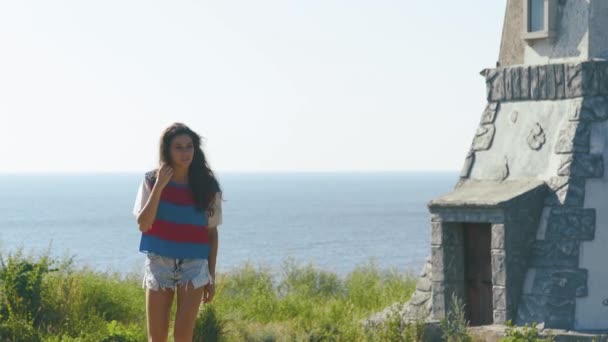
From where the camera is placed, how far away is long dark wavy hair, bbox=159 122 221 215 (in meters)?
7.73

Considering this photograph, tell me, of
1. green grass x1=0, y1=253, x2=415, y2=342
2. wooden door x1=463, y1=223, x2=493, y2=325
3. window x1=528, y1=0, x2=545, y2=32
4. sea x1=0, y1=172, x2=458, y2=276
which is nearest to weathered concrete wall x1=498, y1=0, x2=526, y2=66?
window x1=528, y1=0, x2=545, y2=32

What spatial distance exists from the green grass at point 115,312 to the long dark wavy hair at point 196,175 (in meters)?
→ 3.28

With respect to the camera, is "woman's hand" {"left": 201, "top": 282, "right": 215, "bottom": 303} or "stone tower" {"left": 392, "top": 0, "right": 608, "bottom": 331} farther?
"stone tower" {"left": 392, "top": 0, "right": 608, "bottom": 331}

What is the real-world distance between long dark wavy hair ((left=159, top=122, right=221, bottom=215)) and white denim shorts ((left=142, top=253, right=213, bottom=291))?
0.38 meters

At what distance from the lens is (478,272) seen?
1270 centimetres

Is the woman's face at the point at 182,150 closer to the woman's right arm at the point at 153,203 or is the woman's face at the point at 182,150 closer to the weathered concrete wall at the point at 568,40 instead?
the woman's right arm at the point at 153,203

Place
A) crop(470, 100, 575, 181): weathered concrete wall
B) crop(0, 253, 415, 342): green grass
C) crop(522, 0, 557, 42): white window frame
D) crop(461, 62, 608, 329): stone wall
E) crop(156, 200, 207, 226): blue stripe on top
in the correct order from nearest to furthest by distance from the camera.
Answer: crop(156, 200, 207, 226): blue stripe on top, crop(0, 253, 415, 342): green grass, crop(461, 62, 608, 329): stone wall, crop(470, 100, 575, 181): weathered concrete wall, crop(522, 0, 557, 42): white window frame

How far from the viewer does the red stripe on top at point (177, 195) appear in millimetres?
7730

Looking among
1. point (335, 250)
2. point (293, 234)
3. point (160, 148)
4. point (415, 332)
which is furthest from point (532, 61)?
point (293, 234)

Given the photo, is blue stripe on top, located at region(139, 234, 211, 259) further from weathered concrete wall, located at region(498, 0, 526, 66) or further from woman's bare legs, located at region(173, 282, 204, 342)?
weathered concrete wall, located at region(498, 0, 526, 66)

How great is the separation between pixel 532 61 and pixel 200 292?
6.57 m

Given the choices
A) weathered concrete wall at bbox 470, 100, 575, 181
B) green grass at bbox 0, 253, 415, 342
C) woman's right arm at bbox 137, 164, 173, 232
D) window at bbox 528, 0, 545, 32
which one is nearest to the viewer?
woman's right arm at bbox 137, 164, 173, 232

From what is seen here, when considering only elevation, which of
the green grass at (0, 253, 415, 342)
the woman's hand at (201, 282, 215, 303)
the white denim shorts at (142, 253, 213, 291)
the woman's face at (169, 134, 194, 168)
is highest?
the woman's face at (169, 134, 194, 168)

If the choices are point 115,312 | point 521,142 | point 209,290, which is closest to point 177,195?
point 209,290
